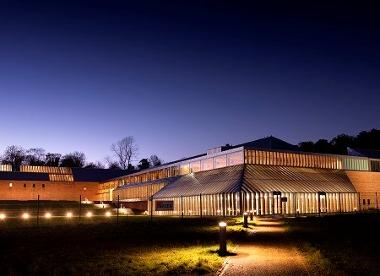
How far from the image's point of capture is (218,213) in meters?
49.1

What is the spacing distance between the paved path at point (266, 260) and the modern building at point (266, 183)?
25.5m

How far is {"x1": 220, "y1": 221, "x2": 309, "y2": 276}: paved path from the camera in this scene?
12.0 m

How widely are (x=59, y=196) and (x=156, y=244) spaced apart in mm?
86154

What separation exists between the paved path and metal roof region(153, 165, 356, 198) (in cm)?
Answer: 2950

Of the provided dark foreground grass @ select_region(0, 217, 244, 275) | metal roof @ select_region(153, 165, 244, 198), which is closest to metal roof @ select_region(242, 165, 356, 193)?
metal roof @ select_region(153, 165, 244, 198)

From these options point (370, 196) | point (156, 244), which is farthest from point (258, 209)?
point (156, 244)

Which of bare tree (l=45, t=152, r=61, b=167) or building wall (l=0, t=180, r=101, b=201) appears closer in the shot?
building wall (l=0, t=180, r=101, b=201)

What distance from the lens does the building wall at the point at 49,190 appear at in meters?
93.6

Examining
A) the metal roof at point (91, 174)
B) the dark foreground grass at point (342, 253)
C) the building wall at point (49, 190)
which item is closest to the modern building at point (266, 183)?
the dark foreground grass at point (342, 253)

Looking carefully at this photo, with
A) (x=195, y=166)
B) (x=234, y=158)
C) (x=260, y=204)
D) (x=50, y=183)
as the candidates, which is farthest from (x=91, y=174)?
(x=260, y=204)

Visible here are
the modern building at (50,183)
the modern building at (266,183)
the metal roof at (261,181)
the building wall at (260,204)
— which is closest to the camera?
the building wall at (260,204)

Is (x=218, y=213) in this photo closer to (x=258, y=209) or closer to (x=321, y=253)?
(x=258, y=209)

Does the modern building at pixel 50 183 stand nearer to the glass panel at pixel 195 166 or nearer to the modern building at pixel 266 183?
the modern building at pixel 266 183

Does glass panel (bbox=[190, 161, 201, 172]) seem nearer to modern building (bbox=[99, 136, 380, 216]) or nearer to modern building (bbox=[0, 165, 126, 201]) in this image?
modern building (bbox=[99, 136, 380, 216])
